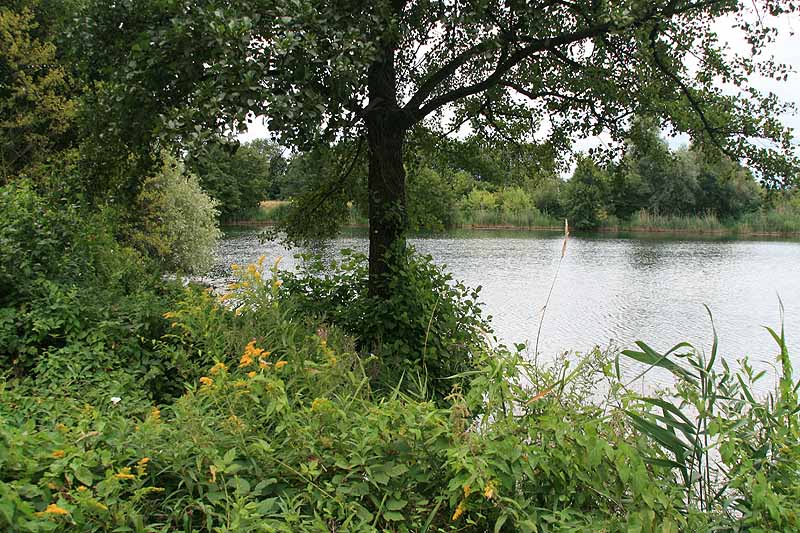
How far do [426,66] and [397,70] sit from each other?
355 mm

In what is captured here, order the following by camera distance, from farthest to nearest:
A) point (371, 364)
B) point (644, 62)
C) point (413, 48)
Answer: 1. point (413, 48)
2. point (644, 62)
3. point (371, 364)

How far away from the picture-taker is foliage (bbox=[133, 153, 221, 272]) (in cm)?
1263

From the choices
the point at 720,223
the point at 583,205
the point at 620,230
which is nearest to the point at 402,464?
the point at 620,230

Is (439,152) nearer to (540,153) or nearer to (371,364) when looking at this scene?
(540,153)

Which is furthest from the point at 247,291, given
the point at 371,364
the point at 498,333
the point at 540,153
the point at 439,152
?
the point at 498,333

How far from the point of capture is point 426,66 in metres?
6.89

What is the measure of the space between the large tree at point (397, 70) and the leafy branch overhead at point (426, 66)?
14 mm

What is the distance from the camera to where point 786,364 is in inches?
81.9

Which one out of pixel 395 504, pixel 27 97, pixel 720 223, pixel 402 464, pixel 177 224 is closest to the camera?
pixel 395 504

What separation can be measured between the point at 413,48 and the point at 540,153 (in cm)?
190

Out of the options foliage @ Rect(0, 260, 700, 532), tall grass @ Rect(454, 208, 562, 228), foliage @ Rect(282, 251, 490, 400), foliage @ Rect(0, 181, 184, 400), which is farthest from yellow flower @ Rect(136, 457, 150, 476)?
tall grass @ Rect(454, 208, 562, 228)

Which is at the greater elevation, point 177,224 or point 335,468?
point 177,224

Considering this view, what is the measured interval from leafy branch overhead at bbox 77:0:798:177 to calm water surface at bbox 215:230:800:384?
2.20 metres

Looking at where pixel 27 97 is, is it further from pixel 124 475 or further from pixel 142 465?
pixel 124 475
